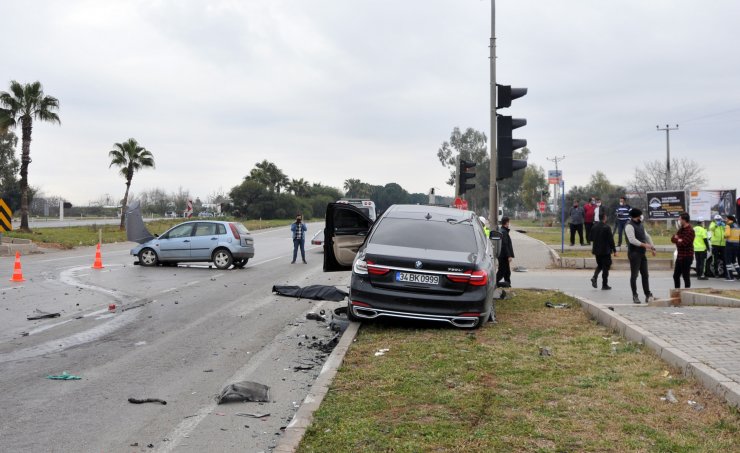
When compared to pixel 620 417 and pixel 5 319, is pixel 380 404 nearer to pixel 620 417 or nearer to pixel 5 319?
pixel 620 417

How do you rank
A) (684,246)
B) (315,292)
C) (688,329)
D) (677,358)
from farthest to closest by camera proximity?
(684,246) < (315,292) < (688,329) < (677,358)

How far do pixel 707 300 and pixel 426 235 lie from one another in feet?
18.6

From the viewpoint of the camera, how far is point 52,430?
16.5 feet

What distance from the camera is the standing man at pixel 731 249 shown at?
1831cm

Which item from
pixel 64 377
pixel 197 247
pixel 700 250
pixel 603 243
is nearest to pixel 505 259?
pixel 603 243

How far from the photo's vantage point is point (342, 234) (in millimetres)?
11742

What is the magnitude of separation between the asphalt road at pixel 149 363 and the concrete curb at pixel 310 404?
221mm

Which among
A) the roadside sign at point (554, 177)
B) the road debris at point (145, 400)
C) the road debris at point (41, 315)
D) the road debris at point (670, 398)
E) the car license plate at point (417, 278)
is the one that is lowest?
the road debris at point (145, 400)

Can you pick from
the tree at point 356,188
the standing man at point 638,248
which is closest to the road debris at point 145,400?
the standing man at point 638,248

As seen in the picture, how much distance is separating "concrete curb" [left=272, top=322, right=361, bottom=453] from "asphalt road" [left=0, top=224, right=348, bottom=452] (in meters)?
0.22

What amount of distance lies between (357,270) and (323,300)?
14.2 ft

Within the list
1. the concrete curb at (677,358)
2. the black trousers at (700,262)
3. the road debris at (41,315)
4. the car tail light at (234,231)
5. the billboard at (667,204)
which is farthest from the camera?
the billboard at (667,204)

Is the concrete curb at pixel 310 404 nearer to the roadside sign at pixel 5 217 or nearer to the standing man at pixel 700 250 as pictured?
the standing man at pixel 700 250

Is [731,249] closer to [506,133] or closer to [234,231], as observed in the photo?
[506,133]
